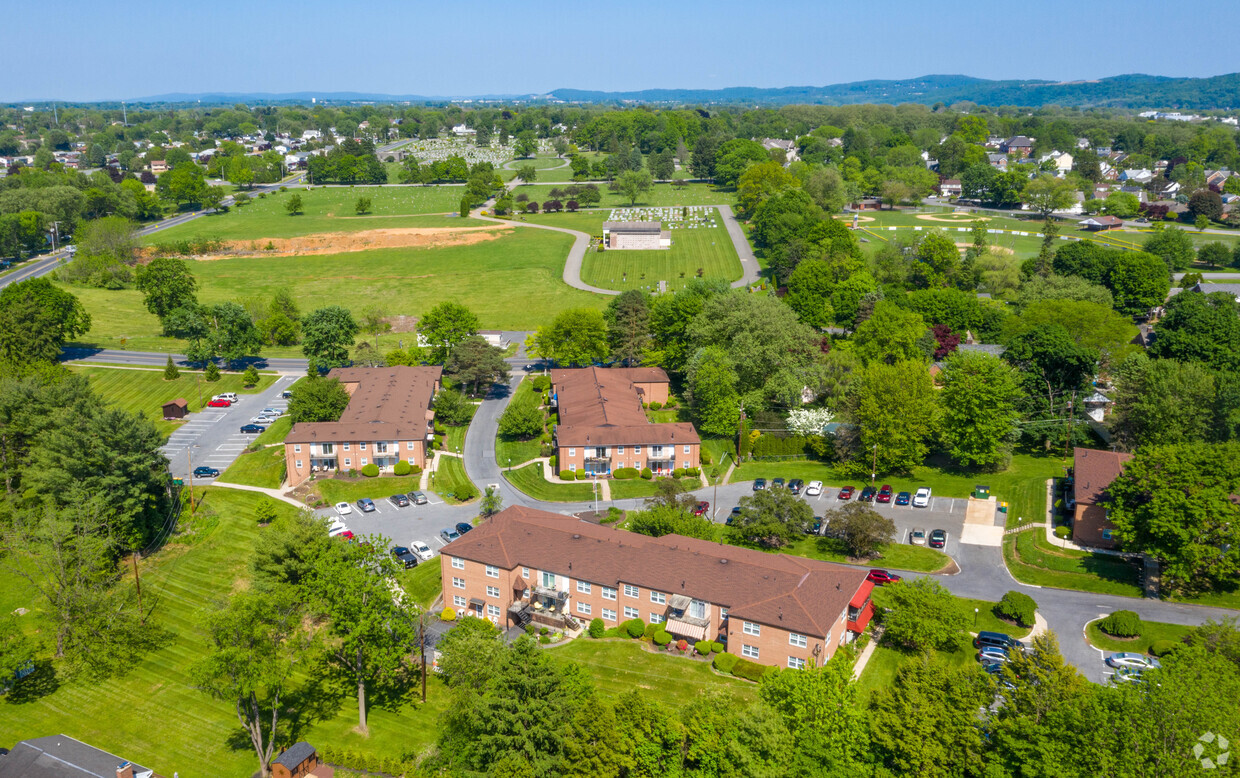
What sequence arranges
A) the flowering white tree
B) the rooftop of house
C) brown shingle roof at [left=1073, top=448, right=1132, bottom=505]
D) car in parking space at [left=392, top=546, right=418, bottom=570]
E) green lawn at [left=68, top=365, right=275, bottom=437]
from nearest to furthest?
brown shingle roof at [left=1073, top=448, right=1132, bottom=505] < car in parking space at [left=392, top=546, right=418, bottom=570] < the rooftop of house < the flowering white tree < green lawn at [left=68, top=365, right=275, bottom=437]

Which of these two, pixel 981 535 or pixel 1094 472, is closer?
pixel 1094 472

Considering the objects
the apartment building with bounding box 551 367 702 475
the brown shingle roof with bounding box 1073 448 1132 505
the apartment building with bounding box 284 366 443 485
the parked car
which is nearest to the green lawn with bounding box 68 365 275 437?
the apartment building with bounding box 284 366 443 485

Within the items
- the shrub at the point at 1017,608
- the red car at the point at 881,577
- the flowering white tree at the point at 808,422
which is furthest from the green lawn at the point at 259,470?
the shrub at the point at 1017,608

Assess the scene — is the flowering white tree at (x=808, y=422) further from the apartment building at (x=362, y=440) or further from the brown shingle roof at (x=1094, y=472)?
the apartment building at (x=362, y=440)

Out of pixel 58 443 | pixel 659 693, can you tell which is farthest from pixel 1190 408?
pixel 58 443

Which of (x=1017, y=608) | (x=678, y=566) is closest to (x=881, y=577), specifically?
(x=1017, y=608)

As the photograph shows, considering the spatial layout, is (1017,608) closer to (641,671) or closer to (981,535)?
(981,535)

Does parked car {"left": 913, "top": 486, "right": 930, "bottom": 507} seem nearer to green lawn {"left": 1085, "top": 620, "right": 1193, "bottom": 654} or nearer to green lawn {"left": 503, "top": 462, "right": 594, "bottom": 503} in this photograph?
green lawn {"left": 1085, "top": 620, "right": 1193, "bottom": 654}
